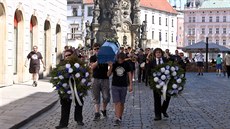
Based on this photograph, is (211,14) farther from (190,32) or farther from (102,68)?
(102,68)

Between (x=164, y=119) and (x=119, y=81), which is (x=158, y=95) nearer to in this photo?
(x=164, y=119)

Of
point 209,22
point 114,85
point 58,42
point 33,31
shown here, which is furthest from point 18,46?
point 209,22

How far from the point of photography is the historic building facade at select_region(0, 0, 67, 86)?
19.0 meters

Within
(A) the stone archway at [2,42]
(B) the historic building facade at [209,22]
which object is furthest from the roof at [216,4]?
(A) the stone archway at [2,42]

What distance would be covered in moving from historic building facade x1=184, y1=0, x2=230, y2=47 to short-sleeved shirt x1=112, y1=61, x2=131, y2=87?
118 metres

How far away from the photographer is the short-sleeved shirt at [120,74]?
10.4 meters

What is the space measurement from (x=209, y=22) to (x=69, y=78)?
393 feet

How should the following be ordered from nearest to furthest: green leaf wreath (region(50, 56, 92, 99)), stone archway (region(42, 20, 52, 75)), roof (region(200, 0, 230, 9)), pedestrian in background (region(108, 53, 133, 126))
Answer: green leaf wreath (region(50, 56, 92, 99)) < pedestrian in background (region(108, 53, 133, 126)) < stone archway (region(42, 20, 52, 75)) < roof (region(200, 0, 230, 9))

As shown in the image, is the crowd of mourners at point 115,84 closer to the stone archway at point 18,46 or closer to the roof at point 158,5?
the stone archway at point 18,46

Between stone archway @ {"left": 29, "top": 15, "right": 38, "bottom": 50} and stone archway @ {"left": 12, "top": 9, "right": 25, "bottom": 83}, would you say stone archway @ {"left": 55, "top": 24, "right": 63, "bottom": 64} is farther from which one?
stone archway @ {"left": 12, "top": 9, "right": 25, "bottom": 83}

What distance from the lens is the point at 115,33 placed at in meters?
40.7

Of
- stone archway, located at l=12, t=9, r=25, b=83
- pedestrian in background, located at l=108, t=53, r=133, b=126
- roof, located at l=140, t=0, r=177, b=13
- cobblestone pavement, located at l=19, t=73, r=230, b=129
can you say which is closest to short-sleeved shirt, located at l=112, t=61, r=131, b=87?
pedestrian in background, located at l=108, t=53, r=133, b=126

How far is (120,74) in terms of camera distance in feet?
34.2

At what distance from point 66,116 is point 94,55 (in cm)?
187
